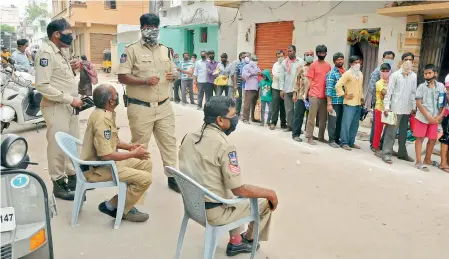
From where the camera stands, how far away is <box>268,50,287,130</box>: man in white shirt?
803 centimetres

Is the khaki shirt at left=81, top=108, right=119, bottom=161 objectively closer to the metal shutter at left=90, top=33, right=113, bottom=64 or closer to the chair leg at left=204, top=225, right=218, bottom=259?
the chair leg at left=204, top=225, right=218, bottom=259

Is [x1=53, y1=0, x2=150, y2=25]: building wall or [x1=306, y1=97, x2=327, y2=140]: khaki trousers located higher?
[x1=53, y1=0, x2=150, y2=25]: building wall

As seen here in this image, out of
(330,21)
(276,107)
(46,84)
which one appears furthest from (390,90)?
(330,21)

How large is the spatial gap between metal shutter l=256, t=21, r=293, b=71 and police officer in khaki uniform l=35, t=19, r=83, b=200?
335 inches

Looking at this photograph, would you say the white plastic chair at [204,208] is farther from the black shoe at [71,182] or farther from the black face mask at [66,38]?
the black face mask at [66,38]

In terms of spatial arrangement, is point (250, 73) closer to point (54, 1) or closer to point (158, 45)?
point (158, 45)

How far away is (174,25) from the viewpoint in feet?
59.1

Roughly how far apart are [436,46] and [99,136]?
820 centimetres

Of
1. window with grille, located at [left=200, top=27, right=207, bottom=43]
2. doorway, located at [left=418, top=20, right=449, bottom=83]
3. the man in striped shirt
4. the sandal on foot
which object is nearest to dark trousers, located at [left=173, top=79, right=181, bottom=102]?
the man in striped shirt

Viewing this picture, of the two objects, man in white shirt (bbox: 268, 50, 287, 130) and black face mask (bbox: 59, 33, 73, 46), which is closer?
black face mask (bbox: 59, 33, 73, 46)

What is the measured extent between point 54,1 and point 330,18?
37.7 metres

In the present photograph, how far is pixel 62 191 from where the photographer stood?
4.12m

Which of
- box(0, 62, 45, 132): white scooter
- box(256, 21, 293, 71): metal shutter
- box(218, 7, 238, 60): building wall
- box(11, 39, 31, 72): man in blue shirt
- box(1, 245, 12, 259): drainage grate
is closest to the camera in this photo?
box(1, 245, 12, 259): drainage grate

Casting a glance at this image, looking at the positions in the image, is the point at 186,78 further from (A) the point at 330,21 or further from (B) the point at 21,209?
(B) the point at 21,209
